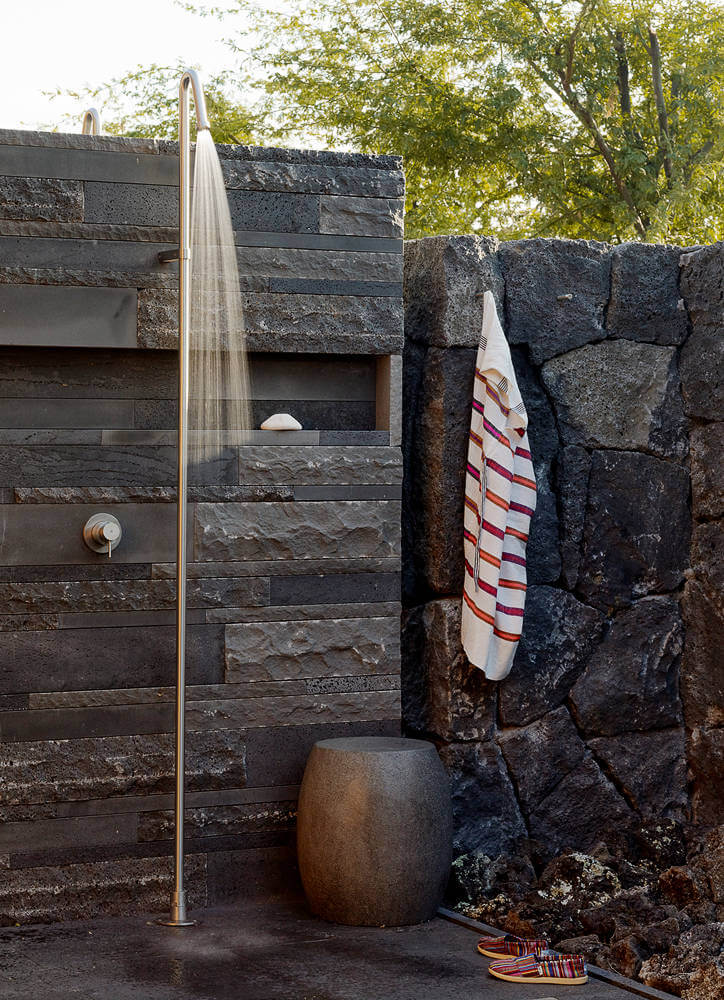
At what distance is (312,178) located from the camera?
3.27 m

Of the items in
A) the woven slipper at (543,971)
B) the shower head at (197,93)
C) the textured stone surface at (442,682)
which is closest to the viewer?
the woven slipper at (543,971)

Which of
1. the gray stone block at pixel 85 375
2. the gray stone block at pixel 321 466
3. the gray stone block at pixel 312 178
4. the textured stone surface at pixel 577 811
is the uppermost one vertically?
the gray stone block at pixel 312 178

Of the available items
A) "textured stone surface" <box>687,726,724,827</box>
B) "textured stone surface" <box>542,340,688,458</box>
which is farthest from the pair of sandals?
"textured stone surface" <box>542,340,688,458</box>

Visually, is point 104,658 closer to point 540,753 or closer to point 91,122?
point 540,753

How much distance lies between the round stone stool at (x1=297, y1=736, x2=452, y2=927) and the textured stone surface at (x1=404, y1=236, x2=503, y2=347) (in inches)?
45.8

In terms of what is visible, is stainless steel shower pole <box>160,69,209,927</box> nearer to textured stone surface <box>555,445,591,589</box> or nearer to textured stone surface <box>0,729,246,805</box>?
textured stone surface <box>0,729,246,805</box>

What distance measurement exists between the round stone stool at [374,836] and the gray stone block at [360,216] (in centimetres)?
140

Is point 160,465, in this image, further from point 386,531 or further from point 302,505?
point 386,531

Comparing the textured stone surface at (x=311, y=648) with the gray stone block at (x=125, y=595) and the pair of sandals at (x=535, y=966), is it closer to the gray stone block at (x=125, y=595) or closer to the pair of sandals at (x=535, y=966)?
the gray stone block at (x=125, y=595)

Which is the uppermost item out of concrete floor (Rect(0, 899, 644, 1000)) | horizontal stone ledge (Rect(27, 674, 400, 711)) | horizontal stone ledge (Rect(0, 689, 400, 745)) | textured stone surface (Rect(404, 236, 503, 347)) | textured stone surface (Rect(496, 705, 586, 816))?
textured stone surface (Rect(404, 236, 503, 347))

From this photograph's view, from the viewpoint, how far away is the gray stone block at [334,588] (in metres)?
3.26

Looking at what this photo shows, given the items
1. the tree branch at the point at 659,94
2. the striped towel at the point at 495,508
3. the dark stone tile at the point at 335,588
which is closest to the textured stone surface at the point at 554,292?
the striped towel at the point at 495,508

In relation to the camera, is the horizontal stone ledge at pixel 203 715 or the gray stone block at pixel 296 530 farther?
the gray stone block at pixel 296 530

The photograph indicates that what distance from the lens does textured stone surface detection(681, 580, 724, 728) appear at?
3594 mm
